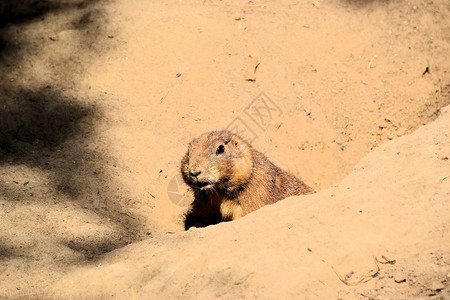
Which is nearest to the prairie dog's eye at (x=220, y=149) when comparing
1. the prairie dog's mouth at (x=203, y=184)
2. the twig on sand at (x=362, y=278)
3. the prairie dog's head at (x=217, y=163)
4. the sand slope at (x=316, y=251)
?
the prairie dog's head at (x=217, y=163)

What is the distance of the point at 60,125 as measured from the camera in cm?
713

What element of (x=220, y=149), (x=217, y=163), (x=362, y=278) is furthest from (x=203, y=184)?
(x=362, y=278)

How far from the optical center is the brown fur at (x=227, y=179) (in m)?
5.55

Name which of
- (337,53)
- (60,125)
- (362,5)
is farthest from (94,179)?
(362,5)

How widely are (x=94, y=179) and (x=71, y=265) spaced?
2.19 meters

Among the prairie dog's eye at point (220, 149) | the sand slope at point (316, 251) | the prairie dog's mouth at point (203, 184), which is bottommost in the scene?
the prairie dog's mouth at point (203, 184)

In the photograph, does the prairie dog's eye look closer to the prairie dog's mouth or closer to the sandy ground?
the prairie dog's mouth

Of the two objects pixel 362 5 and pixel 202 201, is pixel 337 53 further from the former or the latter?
pixel 202 201

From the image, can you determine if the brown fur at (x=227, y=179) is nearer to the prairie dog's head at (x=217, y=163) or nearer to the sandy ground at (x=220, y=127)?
the prairie dog's head at (x=217, y=163)

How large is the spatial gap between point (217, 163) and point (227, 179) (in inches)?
11.4

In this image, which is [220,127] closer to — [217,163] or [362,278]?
[217,163]

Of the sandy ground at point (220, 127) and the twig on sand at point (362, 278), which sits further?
the sandy ground at point (220, 127)

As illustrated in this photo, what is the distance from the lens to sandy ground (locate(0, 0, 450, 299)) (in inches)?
150

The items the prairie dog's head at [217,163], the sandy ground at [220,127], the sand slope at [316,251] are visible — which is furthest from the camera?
the prairie dog's head at [217,163]
